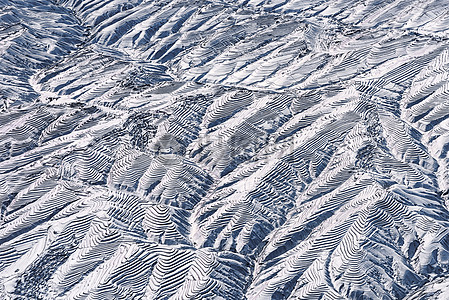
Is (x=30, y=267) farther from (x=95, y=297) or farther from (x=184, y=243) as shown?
(x=184, y=243)

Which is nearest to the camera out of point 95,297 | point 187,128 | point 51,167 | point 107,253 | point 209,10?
point 95,297

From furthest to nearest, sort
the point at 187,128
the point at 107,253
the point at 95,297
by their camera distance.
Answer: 1. the point at 187,128
2. the point at 107,253
3. the point at 95,297

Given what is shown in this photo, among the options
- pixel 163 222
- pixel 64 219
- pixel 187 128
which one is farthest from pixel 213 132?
pixel 64 219

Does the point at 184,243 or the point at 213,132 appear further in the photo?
the point at 213,132

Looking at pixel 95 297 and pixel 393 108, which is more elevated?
pixel 393 108

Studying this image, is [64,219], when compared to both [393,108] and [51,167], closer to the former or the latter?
[51,167]

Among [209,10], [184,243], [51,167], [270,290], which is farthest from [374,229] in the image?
[209,10]
